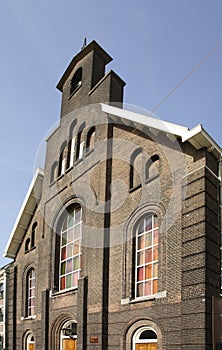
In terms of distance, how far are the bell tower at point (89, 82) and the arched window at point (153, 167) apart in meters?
4.59

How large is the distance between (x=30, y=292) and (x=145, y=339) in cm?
1111

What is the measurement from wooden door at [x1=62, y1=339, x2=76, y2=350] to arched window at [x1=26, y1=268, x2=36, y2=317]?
13.8 feet

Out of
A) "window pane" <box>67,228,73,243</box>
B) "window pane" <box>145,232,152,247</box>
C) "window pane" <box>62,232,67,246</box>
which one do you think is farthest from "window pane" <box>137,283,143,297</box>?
"window pane" <box>62,232,67,246</box>

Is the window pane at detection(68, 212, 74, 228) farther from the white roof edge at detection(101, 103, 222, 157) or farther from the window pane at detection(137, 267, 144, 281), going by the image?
the white roof edge at detection(101, 103, 222, 157)

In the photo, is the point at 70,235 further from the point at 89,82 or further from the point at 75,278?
the point at 89,82

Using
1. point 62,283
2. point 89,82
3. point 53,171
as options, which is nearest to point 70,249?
point 62,283

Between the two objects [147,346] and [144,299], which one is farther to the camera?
[144,299]

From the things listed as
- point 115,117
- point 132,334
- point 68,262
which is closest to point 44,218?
point 68,262

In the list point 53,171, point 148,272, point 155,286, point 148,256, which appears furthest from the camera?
point 53,171

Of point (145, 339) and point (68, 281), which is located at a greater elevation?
point (68, 281)

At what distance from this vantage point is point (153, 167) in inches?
654

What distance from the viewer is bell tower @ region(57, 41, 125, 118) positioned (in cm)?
2062

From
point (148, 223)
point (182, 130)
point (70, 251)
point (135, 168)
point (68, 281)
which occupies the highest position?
point (182, 130)

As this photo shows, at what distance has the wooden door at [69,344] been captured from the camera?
1911cm
